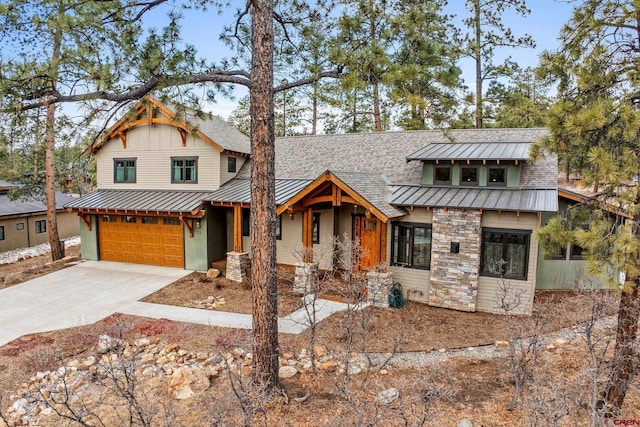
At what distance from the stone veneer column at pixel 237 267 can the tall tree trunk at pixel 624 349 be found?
35.9 ft

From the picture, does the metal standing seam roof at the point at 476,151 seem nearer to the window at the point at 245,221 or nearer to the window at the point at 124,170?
the window at the point at 245,221

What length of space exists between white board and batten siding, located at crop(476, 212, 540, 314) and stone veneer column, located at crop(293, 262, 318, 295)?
4989mm

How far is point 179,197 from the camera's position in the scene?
16.3 metres

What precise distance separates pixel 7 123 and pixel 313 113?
1008 inches

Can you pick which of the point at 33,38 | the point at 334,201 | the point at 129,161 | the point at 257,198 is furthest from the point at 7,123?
the point at 129,161

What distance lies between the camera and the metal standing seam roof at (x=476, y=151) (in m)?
12.2

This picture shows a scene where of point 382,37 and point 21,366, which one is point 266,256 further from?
point 21,366

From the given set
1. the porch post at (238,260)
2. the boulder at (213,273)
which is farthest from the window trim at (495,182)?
the boulder at (213,273)

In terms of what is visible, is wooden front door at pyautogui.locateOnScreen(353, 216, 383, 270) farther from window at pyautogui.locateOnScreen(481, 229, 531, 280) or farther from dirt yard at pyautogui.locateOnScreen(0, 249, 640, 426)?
window at pyautogui.locateOnScreen(481, 229, 531, 280)

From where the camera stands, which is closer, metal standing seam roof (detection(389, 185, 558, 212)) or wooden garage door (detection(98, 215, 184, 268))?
metal standing seam roof (detection(389, 185, 558, 212))

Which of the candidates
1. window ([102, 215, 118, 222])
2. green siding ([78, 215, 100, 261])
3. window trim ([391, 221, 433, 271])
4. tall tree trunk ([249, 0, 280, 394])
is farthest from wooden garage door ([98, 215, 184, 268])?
tall tree trunk ([249, 0, 280, 394])

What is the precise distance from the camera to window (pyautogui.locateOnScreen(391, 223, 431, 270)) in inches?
497

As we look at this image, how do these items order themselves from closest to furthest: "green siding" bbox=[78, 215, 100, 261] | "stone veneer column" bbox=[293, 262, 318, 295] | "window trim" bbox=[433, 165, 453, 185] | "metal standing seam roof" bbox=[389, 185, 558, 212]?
"metal standing seam roof" bbox=[389, 185, 558, 212] < "stone veneer column" bbox=[293, 262, 318, 295] < "window trim" bbox=[433, 165, 453, 185] < "green siding" bbox=[78, 215, 100, 261]

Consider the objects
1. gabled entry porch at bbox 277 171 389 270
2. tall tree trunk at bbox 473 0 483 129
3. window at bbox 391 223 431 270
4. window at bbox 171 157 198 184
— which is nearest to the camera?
gabled entry porch at bbox 277 171 389 270
